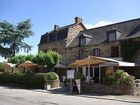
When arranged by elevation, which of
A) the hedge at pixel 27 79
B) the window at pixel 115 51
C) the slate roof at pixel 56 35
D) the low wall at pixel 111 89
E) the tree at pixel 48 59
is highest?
the slate roof at pixel 56 35

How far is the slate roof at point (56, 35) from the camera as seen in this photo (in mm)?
43584

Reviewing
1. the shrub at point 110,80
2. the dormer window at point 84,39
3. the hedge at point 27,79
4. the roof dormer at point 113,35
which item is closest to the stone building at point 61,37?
the dormer window at point 84,39

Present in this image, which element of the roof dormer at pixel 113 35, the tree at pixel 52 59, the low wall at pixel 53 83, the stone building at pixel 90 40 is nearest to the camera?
the low wall at pixel 53 83

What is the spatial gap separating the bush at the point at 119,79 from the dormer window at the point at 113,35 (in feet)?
35.6

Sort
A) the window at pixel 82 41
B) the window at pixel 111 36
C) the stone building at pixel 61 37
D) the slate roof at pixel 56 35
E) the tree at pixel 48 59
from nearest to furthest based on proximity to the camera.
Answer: the window at pixel 111 36, the tree at pixel 48 59, the window at pixel 82 41, the stone building at pixel 61 37, the slate roof at pixel 56 35

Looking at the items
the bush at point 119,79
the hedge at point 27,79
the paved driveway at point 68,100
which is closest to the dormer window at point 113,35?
the hedge at point 27,79

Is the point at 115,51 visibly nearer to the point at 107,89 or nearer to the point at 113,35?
the point at 113,35

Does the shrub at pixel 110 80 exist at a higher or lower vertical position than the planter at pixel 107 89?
higher

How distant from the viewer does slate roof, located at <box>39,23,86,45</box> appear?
1716 inches

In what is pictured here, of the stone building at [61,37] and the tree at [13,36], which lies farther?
the tree at [13,36]

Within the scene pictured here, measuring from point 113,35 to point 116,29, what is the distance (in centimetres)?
84

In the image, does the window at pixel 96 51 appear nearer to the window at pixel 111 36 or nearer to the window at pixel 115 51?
the window at pixel 111 36

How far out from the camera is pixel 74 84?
84.9 feet

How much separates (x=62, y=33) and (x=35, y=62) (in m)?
8.06
